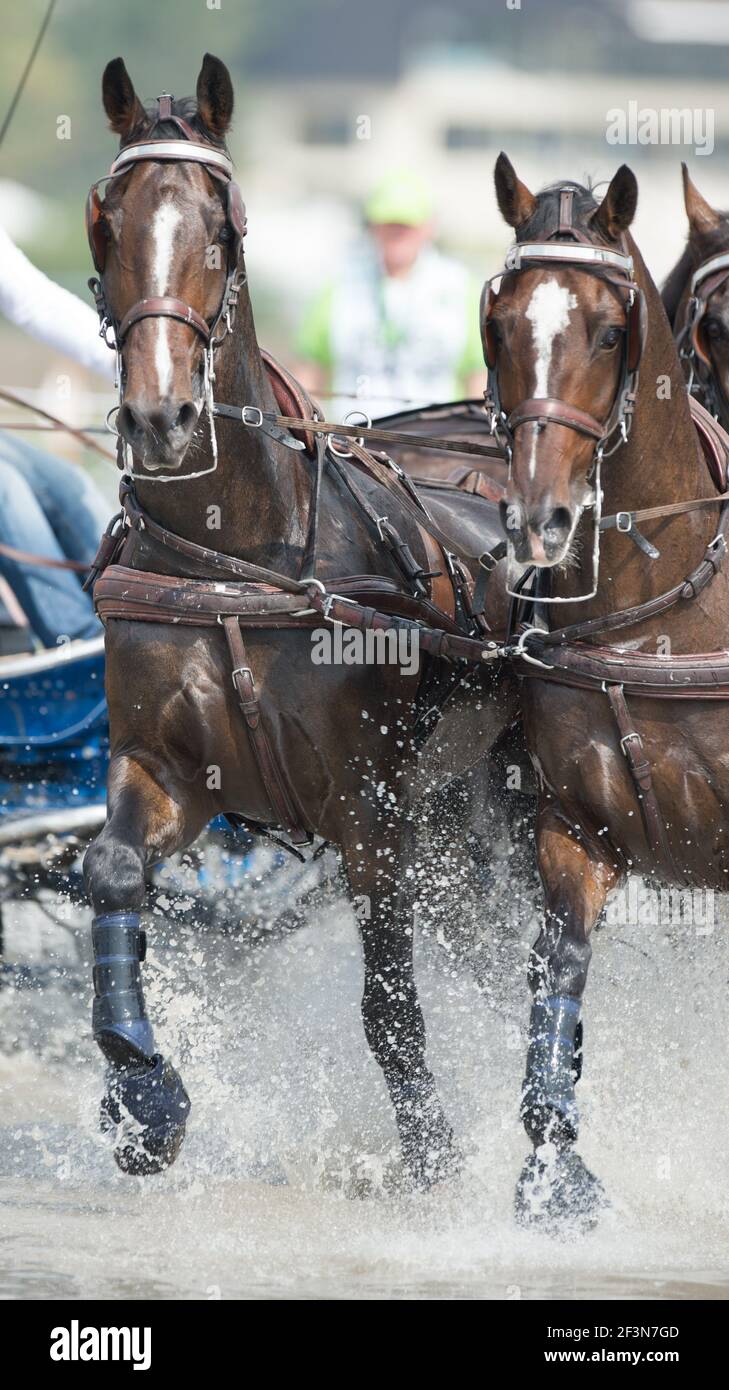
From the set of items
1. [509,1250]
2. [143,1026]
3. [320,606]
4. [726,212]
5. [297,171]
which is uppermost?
[297,171]

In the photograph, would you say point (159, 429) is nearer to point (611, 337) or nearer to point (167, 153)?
point (167, 153)

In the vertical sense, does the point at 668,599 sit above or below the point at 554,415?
below

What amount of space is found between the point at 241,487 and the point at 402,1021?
117cm

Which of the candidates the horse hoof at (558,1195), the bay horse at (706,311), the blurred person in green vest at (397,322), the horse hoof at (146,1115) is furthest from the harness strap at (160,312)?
the blurred person in green vest at (397,322)

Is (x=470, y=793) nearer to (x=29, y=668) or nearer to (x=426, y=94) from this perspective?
(x=29, y=668)

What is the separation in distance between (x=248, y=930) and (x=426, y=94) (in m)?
10.3

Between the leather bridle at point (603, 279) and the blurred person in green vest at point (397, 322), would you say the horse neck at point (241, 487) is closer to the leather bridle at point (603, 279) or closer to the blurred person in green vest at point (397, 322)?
the leather bridle at point (603, 279)

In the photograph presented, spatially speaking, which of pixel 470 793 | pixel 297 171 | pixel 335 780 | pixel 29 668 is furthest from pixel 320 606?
pixel 297 171

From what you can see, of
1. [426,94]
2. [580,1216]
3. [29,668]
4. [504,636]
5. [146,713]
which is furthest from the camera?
[426,94]

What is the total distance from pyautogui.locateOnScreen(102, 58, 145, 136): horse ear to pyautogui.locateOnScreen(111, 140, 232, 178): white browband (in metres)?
0.07

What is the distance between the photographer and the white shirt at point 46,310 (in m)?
4.84

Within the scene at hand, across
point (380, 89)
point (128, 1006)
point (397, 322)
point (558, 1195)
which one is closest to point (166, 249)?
point (128, 1006)

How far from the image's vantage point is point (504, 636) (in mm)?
4156

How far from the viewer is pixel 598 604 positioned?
11.8ft
